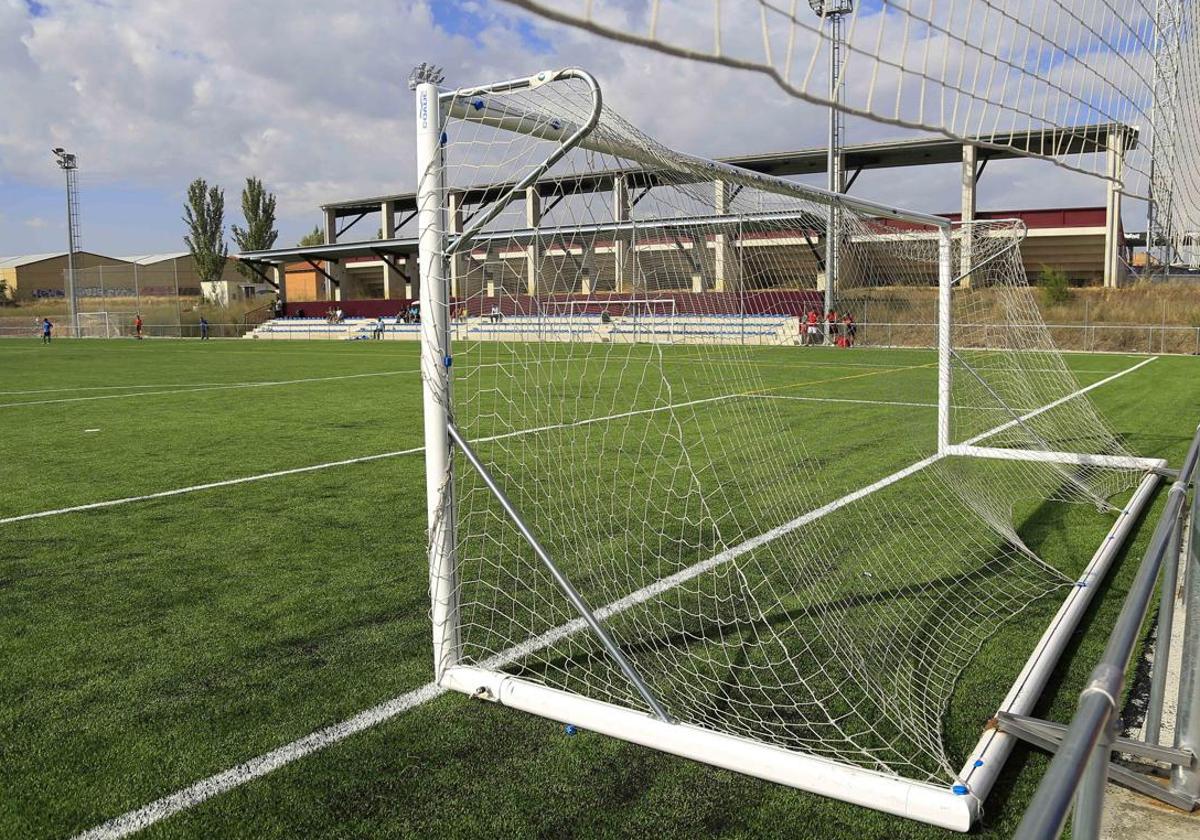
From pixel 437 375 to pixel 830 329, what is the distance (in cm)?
1983

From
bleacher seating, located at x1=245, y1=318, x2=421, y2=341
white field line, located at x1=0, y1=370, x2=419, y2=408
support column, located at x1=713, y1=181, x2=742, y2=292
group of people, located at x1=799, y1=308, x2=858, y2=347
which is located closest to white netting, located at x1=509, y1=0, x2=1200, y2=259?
support column, located at x1=713, y1=181, x2=742, y2=292

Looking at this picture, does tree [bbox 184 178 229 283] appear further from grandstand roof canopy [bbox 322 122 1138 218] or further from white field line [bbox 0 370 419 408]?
white field line [bbox 0 370 419 408]

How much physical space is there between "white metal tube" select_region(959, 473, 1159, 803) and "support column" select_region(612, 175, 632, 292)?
269 cm

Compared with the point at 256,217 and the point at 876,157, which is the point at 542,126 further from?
the point at 256,217

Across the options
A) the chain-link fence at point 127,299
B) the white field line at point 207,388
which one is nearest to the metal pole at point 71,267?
the chain-link fence at point 127,299

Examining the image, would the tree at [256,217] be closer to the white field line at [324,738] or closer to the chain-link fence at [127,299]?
the chain-link fence at [127,299]

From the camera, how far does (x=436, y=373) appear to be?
3.62 meters

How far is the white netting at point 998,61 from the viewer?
2230 mm

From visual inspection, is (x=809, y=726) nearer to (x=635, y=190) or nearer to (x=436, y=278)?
(x=436, y=278)

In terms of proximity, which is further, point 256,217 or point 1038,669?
point 256,217

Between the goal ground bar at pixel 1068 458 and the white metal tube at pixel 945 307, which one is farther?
the white metal tube at pixel 945 307

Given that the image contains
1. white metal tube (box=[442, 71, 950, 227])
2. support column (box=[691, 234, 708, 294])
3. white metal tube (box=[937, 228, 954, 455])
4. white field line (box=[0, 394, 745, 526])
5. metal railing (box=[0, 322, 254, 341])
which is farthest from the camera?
metal railing (box=[0, 322, 254, 341])

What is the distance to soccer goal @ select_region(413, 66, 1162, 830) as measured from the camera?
10.8 feet

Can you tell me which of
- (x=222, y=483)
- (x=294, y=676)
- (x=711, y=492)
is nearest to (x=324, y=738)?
(x=294, y=676)
